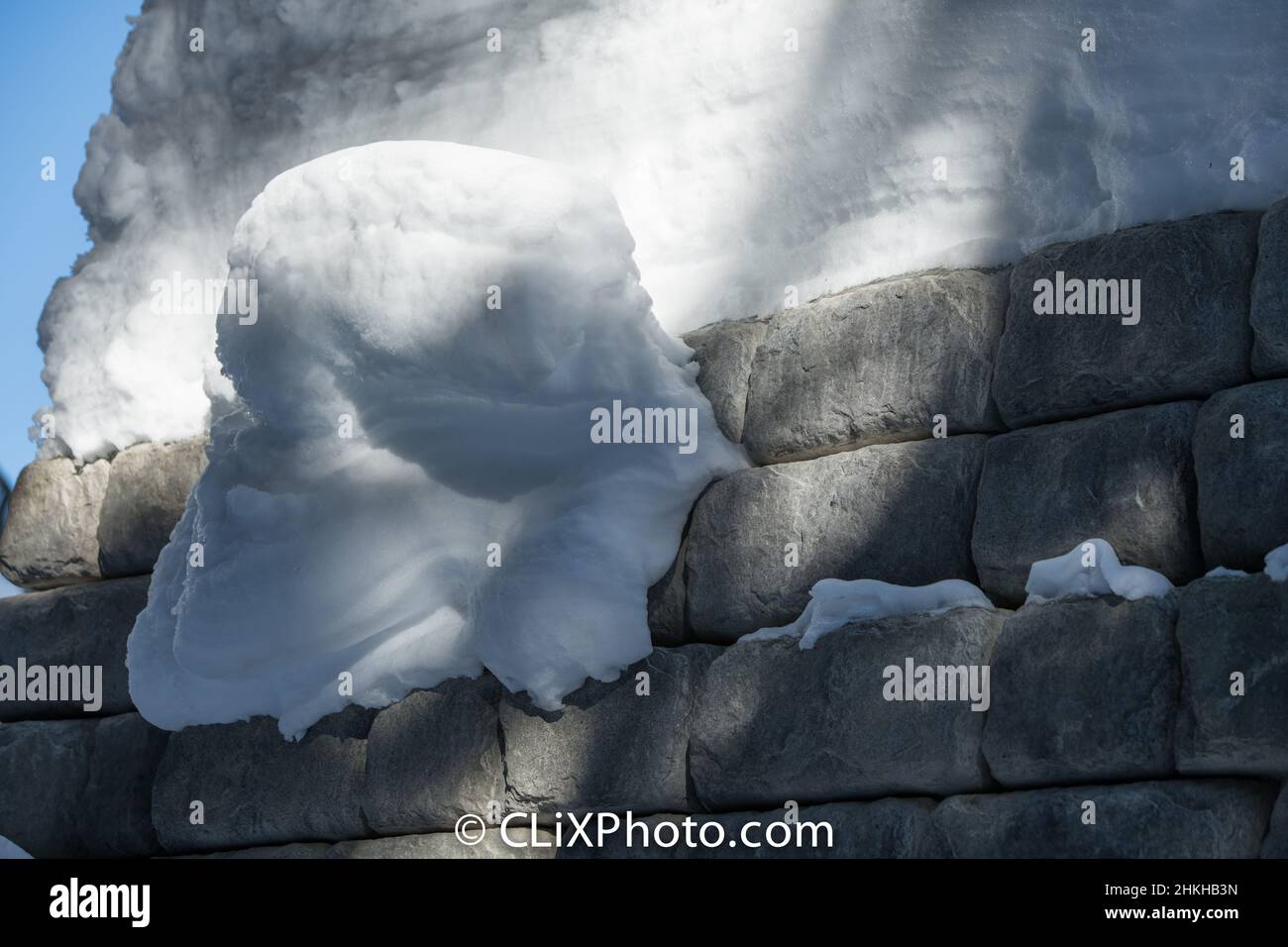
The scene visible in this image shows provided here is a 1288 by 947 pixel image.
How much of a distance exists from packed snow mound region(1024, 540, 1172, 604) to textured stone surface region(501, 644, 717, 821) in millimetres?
914

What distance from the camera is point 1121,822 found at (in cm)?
306

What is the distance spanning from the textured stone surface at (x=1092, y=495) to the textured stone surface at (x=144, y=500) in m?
2.89

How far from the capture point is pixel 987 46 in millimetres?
3910

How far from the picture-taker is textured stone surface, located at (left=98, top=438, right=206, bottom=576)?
5270 millimetres

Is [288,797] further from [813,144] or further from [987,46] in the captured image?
[987,46]

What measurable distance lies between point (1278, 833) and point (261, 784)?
9.50 feet

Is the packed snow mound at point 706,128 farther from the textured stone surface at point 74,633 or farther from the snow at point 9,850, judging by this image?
the snow at point 9,850

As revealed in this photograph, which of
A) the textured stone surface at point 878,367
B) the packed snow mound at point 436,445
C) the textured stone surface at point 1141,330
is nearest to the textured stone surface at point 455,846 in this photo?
the packed snow mound at point 436,445

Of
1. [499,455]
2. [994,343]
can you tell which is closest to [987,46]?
[994,343]

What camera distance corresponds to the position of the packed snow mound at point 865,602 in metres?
3.46

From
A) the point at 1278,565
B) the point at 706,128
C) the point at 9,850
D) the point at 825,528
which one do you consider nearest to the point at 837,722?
the point at 825,528

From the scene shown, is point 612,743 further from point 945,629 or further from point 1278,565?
point 1278,565

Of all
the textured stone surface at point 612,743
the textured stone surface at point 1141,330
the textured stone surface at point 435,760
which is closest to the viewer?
the textured stone surface at point 1141,330

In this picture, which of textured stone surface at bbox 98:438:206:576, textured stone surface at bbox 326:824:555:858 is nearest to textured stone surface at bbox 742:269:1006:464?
textured stone surface at bbox 326:824:555:858
